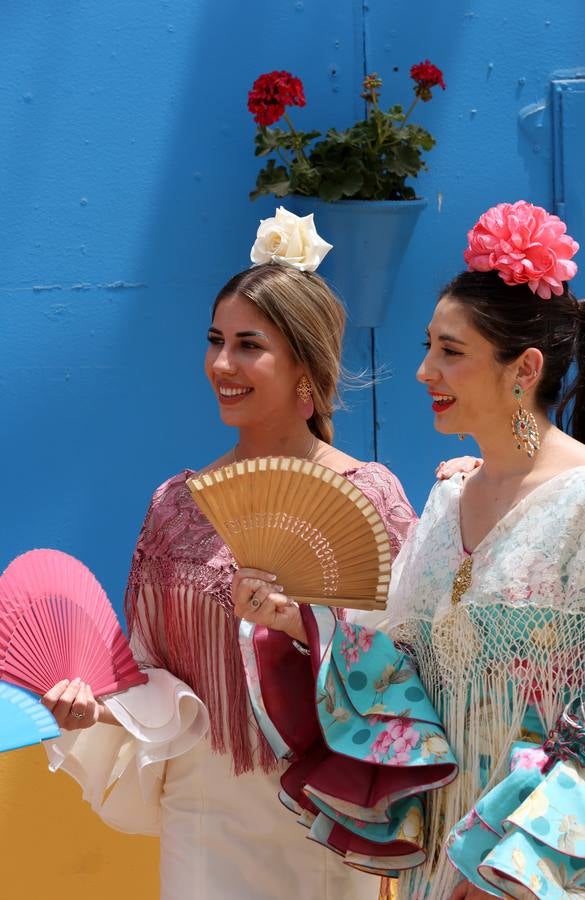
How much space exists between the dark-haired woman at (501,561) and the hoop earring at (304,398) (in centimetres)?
51

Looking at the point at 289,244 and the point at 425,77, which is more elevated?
the point at 425,77

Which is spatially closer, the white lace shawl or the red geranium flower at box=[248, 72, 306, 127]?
the white lace shawl

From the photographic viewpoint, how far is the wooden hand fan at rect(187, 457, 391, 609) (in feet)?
9.77

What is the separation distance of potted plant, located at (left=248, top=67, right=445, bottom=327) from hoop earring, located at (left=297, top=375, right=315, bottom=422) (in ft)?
2.78

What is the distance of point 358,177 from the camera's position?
4.20 meters

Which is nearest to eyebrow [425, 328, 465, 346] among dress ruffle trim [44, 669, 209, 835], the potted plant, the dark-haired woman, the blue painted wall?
the dark-haired woman

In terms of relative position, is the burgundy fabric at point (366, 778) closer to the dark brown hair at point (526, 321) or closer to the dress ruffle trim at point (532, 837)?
the dress ruffle trim at point (532, 837)

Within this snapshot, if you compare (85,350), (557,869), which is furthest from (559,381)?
(85,350)

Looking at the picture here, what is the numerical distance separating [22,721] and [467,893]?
2.91ft

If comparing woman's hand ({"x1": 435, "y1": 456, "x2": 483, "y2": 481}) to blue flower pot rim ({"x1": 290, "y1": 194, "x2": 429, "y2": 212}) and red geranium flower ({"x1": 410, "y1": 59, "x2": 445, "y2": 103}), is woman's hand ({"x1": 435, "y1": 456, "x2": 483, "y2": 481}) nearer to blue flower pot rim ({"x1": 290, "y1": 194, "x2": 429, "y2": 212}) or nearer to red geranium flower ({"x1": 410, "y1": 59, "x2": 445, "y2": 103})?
blue flower pot rim ({"x1": 290, "y1": 194, "x2": 429, "y2": 212})

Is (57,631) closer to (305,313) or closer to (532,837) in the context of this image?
(305,313)

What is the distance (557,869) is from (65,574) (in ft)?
4.20

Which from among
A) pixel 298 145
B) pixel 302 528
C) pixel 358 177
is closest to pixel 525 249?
pixel 302 528

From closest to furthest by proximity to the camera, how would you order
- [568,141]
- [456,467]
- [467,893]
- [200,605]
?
1. [467,893]
2. [456,467]
3. [200,605]
4. [568,141]
